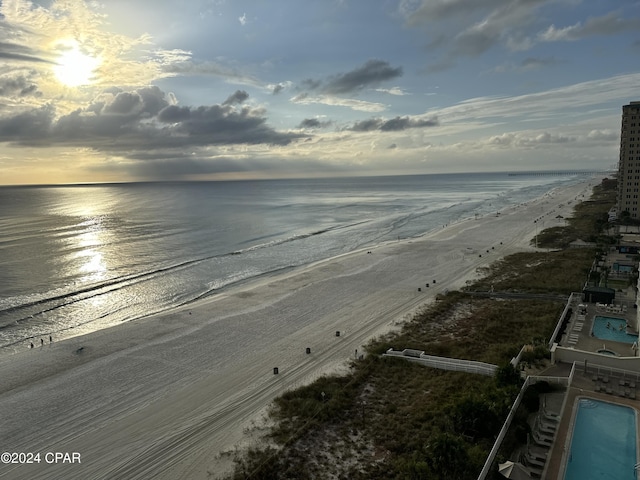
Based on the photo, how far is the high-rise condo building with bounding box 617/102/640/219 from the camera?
7650 cm

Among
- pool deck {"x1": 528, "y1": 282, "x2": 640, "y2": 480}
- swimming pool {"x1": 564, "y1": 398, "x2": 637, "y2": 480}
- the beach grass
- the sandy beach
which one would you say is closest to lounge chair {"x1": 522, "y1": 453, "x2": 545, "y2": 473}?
pool deck {"x1": 528, "y1": 282, "x2": 640, "y2": 480}

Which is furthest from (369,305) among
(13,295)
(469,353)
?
(13,295)

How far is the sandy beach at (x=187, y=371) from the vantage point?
19.3 m

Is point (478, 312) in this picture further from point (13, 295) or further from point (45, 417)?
point (13, 295)

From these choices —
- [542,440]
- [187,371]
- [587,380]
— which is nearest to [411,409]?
[542,440]

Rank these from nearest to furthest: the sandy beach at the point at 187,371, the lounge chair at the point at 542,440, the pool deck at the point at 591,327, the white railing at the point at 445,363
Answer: the lounge chair at the point at 542,440 → the sandy beach at the point at 187,371 → the white railing at the point at 445,363 → the pool deck at the point at 591,327

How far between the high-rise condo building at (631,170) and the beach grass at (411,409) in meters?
57.9

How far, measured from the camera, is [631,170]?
77625mm

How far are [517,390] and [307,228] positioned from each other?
76.0 m

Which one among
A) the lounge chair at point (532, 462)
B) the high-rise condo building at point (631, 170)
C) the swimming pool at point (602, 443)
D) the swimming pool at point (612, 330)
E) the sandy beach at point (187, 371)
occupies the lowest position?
the sandy beach at point (187, 371)

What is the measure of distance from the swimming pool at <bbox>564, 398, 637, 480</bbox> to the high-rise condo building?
2783 inches

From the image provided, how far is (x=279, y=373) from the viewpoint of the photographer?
86.7ft

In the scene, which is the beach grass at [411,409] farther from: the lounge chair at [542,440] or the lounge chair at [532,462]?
the lounge chair at [532,462]

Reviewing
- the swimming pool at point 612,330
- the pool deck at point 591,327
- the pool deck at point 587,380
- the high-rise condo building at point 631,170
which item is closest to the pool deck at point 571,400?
the pool deck at point 587,380
